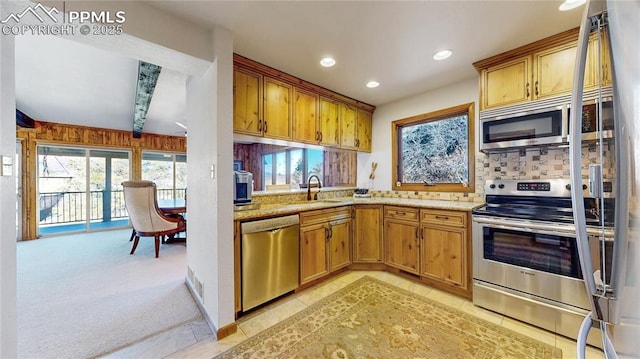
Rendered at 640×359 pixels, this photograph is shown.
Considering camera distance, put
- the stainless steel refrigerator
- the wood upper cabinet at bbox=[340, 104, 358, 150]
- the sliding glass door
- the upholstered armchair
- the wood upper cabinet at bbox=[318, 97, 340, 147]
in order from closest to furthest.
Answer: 1. the stainless steel refrigerator
2. the wood upper cabinet at bbox=[318, 97, 340, 147]
3. the wood upper cabinet at bbox=[340, 104, 358, 150]
4. the upholstered armchair
5. the sliding glass door

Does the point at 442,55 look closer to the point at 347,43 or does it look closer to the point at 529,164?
the point at 347,43

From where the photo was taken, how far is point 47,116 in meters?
4.48

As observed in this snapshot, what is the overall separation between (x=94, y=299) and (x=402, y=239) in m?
3.31

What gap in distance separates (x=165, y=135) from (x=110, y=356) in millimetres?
5785

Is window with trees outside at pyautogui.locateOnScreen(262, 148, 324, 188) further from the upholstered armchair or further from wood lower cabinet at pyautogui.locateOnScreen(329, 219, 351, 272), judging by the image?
the upholstered armchair

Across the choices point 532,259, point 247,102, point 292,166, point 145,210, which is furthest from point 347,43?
point 145,210

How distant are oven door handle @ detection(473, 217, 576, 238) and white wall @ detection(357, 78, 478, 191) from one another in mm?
1404

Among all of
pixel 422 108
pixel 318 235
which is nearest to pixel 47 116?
pixel 318 235

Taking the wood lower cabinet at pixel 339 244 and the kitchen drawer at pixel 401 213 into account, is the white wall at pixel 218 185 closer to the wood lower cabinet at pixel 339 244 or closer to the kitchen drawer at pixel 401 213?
the wood lower cabinet at pixel 339 244

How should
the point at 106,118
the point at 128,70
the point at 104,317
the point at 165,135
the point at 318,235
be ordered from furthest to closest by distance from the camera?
the point at 165,135, the point at 106,118, the point at 128,70, the point at 318,235, the point at 104,317

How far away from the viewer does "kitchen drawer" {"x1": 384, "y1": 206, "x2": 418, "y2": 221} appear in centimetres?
265

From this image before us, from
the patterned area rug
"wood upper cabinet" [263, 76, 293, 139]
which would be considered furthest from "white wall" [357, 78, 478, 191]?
the patterned area rug

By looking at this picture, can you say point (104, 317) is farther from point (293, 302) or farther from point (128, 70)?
point (128, 70)

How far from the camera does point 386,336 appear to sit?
1.77m
